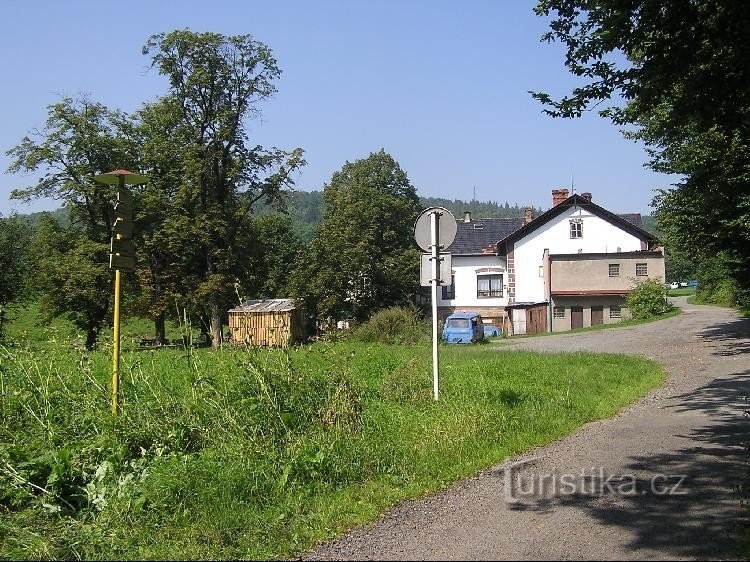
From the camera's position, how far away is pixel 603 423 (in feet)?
32.9

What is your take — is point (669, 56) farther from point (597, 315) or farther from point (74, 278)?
point (597, 315)

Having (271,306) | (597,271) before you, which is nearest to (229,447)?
(271,306)

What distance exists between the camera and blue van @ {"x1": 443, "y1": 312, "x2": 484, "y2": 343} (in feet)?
119

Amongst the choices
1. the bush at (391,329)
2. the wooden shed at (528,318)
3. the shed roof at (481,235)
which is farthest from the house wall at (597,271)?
the bush at (391,329)

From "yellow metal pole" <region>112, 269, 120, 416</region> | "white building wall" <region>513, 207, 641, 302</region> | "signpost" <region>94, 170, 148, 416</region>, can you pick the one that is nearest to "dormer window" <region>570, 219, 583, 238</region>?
"white building wall" <region>513, 207, 641, 302</region>

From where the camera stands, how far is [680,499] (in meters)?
6.09

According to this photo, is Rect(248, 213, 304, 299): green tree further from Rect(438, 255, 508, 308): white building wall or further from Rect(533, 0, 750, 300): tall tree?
Rect(533, 0, 750, 300): tall tree

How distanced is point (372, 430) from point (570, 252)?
44603mm

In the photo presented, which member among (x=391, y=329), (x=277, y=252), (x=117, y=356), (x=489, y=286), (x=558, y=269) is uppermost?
(x=277, y=252)

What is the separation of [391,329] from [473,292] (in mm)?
29831

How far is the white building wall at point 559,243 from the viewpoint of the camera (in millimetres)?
49875

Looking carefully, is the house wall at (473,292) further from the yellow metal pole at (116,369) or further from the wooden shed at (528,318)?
the yellow metal pole at (116,369)

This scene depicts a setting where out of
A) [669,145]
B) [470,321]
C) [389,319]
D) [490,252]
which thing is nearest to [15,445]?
[389,319]

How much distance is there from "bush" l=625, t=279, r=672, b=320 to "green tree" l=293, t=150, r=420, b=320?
1545 cm
